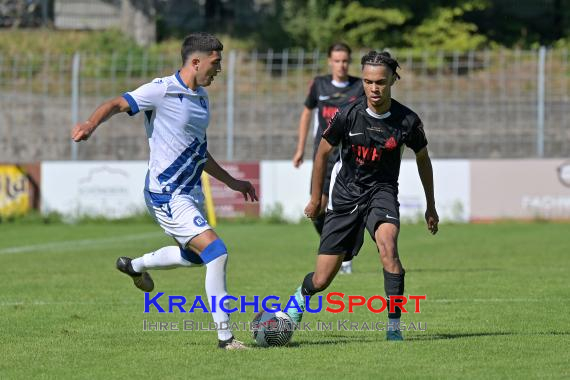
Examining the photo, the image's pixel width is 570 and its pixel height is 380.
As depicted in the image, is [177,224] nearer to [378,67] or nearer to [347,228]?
[347,228]

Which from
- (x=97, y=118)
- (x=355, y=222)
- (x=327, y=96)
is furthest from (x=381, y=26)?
(x=97, y=118)

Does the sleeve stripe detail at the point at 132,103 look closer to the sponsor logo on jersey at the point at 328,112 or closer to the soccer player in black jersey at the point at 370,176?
the soccer player in black jersey at the point at 370,176

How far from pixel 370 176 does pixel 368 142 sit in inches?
11.1

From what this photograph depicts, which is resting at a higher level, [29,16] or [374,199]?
[29,16]

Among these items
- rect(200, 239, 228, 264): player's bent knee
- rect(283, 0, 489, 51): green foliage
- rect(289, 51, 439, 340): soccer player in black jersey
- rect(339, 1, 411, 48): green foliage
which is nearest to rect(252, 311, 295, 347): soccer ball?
rect(289, 51, 439, 340): soccer player in black jersey

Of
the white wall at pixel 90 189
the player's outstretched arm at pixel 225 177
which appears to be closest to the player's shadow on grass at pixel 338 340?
the player's outstretched arm at pixel 225 177

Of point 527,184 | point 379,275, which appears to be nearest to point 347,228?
point 379,275

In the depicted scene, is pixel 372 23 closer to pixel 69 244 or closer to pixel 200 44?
pixel 69 244

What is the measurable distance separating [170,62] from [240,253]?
11.6m

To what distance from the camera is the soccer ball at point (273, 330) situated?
7.55 metres

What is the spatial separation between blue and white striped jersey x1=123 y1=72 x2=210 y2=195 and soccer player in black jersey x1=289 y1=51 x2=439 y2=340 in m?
0.85

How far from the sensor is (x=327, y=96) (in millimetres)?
12734

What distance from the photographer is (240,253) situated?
52.0 ft

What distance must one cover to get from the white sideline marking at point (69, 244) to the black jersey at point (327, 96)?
5398mm
